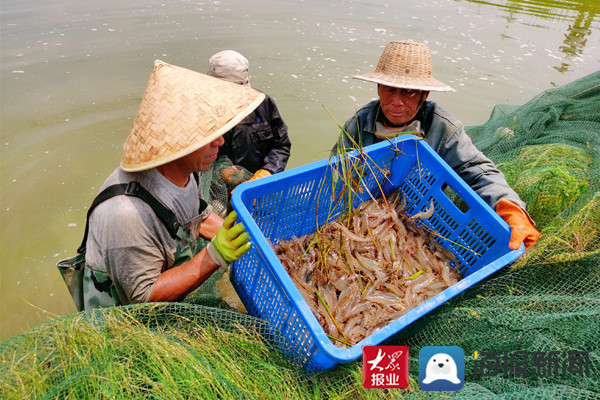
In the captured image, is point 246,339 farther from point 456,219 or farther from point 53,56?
point 53,56

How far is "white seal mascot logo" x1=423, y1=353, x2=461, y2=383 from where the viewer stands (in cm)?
196

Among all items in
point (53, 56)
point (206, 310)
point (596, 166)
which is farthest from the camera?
point (53, 56)

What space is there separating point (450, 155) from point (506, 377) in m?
1.73

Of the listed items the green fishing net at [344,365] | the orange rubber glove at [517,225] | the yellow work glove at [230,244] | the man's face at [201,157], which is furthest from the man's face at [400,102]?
the yellow work glove at [230,244]

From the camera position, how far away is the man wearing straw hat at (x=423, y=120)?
2.74 m

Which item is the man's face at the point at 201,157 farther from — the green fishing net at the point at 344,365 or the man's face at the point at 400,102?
the man's face at the point at 400,102

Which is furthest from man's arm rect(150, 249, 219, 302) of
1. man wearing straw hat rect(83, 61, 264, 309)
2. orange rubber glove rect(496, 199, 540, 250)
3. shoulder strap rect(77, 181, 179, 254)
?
orange rubber glove rect(496, 199, 540, 250)

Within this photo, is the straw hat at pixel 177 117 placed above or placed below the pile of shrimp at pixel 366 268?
above

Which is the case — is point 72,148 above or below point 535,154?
below

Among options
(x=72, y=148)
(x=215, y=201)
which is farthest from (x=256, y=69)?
(x=215, y=201)

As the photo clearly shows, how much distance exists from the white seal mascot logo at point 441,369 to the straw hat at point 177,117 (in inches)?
67.5

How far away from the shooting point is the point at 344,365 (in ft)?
6.46

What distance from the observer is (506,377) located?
188 centimetres

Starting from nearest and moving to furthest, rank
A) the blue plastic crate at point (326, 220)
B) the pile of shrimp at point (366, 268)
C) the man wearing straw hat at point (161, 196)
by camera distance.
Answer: the blue plastic crate at point (326, 220) < the man wearing straw hat at point (161, 196) < the pile of shrimp at point (366, 268)
